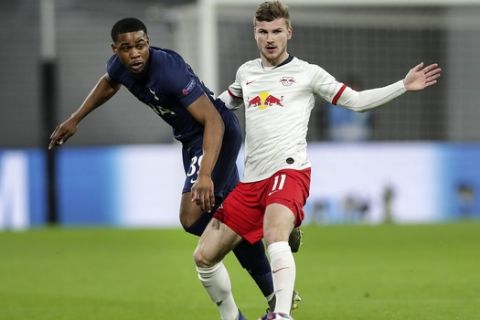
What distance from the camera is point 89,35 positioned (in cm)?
3067

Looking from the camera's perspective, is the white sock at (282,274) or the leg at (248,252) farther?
the leg at (248,252)

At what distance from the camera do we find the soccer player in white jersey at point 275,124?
7059 millimetres

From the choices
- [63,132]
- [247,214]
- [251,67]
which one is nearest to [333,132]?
[63,132]

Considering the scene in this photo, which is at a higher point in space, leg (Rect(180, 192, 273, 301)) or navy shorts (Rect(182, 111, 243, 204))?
navy shorts (Rect(182, 111, 243, 204))

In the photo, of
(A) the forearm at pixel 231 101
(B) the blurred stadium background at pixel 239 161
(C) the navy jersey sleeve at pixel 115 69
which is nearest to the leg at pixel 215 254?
(A) the forearm at pixel 231 101

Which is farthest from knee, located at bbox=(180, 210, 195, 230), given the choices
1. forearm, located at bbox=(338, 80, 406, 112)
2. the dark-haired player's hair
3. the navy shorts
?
forearm, located at bbox=(338, 80, 406, 112)

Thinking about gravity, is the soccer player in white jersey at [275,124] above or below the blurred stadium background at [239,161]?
above

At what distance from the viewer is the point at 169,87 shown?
7.42 meters

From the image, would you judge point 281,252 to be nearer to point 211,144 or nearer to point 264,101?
point 211,144

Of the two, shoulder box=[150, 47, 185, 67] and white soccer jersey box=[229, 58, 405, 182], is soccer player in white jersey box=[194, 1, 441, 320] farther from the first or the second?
shoulder box=[150, 47, 185, 67]

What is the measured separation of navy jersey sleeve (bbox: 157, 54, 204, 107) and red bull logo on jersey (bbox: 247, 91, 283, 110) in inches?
14.2

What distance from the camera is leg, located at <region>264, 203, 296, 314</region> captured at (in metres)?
6.75

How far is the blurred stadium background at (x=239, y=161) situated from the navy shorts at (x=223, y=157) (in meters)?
2.51

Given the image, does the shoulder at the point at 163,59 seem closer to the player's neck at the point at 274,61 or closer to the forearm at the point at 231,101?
the forearm at the point at 231,101
